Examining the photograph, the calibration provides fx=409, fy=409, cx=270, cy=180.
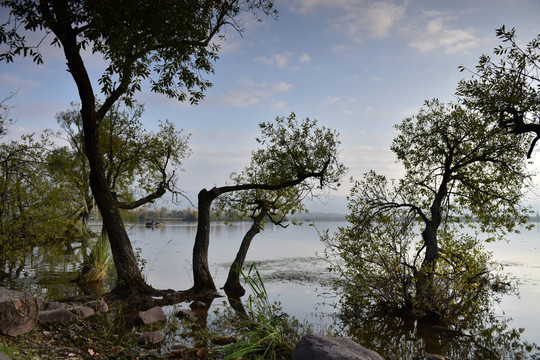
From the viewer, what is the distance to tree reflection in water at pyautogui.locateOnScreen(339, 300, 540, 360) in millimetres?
9172

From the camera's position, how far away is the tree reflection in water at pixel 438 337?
9172 mm

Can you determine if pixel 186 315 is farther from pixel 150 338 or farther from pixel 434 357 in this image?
pixel 434 357

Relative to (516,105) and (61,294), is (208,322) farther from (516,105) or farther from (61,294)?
(516,105)

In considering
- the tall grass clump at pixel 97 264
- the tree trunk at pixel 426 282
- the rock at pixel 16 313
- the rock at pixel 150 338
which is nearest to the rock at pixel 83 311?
the rock at pixel 150 338

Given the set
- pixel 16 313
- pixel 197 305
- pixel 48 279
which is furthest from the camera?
pixel 48 279

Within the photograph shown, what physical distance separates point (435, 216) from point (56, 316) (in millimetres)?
10511

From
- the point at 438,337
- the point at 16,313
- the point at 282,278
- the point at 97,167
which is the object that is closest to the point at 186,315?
the point at 16,313

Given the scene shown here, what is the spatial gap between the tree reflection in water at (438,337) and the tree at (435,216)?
1.67 ft

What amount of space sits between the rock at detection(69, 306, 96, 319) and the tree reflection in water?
6359 mm

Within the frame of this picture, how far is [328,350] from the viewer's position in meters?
5.96

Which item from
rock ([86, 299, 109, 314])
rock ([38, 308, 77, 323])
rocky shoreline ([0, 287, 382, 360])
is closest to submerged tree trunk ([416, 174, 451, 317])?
rocky shoreline ([0, 287, 382, 360])

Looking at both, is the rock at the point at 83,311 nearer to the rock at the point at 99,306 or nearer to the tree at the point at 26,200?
the rock at the point at 99,306

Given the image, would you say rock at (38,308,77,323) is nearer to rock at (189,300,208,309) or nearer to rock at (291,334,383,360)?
rock at (189,300,208,309)

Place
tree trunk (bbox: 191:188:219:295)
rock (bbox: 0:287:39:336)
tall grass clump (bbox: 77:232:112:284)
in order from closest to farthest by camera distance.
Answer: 1. rock (bbox: 0:287:39:336)
2. tree trunk (bbox: 191:188:219:295)
3. tall grass clump (bbox: 77:232:112:284)
